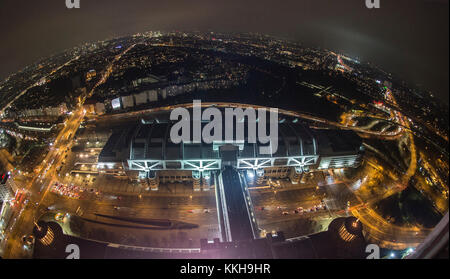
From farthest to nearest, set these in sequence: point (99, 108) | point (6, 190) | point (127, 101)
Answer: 1. point (127, 101)
2. point (99, 108)
3. point (6, 190)

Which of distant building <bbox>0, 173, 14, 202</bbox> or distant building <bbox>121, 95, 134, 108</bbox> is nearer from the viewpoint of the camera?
distant building <bbox>0, 173, 14, 202</bbox>

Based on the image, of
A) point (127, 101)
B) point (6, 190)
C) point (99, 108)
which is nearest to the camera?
point (6, 190)

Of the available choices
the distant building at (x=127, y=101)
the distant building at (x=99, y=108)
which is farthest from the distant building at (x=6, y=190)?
the distant building at (x=127, y=101)

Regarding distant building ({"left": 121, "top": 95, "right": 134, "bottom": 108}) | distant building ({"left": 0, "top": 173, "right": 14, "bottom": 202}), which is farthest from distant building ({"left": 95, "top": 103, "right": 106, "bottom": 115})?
distant building ({"left": 0, "top": 173, "right": 14, "bottom": 202})

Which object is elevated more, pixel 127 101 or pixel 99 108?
pixel 127 101

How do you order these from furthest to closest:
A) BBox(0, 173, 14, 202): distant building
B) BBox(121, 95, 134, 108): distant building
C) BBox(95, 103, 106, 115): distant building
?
BBox(121, 95, 134, 108): distant building, BBox(95, 103, 106, 115): distant building, BBox(0, 173, 14, 202): distant building

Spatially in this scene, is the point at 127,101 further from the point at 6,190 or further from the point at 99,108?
the point at 6,190

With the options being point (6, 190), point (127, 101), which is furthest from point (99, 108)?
point (6, 190)

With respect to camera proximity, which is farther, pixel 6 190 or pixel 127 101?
pixel 127 101

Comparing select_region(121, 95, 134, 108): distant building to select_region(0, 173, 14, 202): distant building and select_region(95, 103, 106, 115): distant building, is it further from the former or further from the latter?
select_region(0, 173, 14, 202): distant building

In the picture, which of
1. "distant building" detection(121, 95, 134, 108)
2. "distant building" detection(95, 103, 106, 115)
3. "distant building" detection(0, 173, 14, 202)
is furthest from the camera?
"distant building" detection(121, 95, 134, 108)

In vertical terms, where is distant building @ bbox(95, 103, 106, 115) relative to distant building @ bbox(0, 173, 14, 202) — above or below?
above
